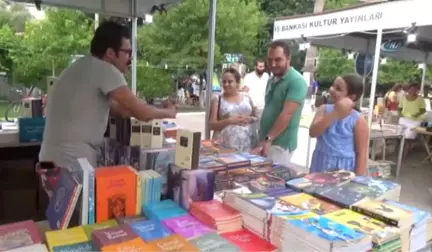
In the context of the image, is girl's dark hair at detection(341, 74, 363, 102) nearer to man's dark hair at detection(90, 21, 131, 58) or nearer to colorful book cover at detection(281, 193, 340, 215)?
colorful book cover at detection(281, 193, 340, 215)

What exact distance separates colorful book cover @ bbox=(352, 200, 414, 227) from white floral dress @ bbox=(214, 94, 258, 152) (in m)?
1.22

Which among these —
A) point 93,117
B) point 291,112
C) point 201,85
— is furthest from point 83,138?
point 201,85

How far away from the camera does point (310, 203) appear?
3.92 ft

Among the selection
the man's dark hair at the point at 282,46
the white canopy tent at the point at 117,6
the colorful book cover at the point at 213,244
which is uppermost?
the white canopy tent at the point at 117,6

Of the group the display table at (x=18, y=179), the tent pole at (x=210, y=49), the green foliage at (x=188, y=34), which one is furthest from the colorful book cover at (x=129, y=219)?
the green foliage at (x=188, y=34)

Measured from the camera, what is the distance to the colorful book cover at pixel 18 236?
0.95m

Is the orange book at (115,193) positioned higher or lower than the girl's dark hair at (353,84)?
lower

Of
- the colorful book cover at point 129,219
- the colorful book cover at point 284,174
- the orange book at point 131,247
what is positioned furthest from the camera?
the colorful book cover at point 284,174

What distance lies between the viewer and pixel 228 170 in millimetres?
1476

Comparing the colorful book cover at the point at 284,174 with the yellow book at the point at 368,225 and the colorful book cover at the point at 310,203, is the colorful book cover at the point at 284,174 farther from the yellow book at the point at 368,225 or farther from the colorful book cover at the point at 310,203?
the yellow book at the point at 368,225

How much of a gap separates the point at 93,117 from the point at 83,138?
105mm

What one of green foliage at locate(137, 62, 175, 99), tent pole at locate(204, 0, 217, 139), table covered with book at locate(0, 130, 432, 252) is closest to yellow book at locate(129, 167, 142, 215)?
table covered with book at locate(0, 130, 432, 252)

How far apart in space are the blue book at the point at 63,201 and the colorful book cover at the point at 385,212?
2.91ft

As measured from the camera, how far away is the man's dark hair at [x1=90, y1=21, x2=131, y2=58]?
164cm
